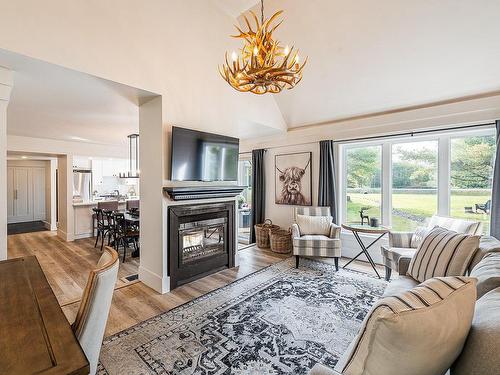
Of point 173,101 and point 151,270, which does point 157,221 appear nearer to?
point 151,270

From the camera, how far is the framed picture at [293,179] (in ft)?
16.9

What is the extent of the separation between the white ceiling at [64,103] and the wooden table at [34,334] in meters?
2.04

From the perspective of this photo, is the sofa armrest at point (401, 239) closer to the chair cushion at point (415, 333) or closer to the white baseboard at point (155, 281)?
the chair cushion at point (415, 333)

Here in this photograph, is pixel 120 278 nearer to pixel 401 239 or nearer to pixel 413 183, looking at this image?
pixel 401 239

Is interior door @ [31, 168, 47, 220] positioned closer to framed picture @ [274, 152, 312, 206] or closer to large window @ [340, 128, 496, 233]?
framed picture @ [274, 152, 312, 206]

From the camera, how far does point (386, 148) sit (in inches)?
173

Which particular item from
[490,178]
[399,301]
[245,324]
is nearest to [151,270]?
[245,324]

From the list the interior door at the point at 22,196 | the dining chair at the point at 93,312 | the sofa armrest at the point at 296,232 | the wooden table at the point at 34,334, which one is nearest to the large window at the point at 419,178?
the sofa armrest at the point at 296,232

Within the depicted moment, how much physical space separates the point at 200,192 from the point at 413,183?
3.55m

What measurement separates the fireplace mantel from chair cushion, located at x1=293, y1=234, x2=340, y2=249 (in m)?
1.31

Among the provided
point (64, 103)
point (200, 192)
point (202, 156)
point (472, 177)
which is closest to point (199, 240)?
point (200, 192)

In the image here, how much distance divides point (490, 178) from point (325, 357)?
354cm

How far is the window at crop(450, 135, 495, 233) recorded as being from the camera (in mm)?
3525

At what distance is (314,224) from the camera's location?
4305 millimetres
